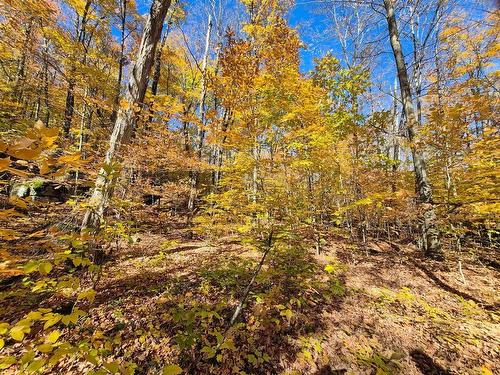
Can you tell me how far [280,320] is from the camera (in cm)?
357

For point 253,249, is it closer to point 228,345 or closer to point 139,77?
point 228,345

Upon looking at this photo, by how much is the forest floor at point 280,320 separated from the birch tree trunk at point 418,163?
1594 millimetres

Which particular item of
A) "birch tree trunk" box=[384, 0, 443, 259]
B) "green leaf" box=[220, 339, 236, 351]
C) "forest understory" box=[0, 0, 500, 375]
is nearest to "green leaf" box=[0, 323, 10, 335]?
"forest understory" box=[0, 0, 500, 375]

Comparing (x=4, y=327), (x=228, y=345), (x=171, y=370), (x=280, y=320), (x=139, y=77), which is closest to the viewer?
(x=4, y=327)

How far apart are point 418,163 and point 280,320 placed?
6.77m

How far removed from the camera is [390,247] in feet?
29.6

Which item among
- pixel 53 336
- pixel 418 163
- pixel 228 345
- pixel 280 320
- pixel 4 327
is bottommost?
pixel 280 320

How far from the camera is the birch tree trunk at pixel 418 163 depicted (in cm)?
664

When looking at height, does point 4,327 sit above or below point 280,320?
above

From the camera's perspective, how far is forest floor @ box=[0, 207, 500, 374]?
9.36ft

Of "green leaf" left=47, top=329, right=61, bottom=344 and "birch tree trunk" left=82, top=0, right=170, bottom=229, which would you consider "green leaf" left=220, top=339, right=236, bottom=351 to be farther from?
"birch tree trunk" left=82, top=0, right=170, bottom=229

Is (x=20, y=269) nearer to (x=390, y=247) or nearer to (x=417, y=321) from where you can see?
(x=417, y=321)

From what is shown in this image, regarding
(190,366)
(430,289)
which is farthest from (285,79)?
(190,366)

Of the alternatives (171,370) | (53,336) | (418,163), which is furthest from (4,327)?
(418,163)
